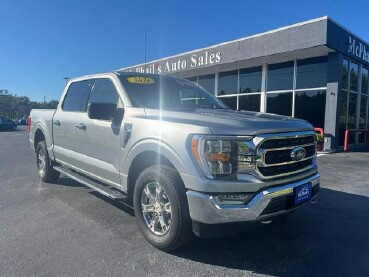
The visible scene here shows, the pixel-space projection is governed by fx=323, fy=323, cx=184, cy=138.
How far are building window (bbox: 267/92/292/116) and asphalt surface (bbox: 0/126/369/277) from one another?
9987mm

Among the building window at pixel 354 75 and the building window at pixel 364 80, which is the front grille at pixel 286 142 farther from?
the building window at pixel 364 80

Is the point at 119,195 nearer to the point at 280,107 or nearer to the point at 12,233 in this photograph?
the point at 12,233

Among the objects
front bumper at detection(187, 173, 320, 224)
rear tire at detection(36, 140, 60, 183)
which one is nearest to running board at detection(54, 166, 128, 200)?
rear tire at detection(36, 140, 60, 183)

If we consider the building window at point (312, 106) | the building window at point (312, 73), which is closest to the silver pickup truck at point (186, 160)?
the building window at point (312, 106)

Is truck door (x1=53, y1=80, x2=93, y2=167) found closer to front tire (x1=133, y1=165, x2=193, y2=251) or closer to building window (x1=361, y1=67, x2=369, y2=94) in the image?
front tire (x1=133, y1=165, x2=193, y2=251)

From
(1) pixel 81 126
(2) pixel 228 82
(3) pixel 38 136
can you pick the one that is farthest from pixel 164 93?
(2) pixel 228 82

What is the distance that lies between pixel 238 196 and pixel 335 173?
19.9 feet

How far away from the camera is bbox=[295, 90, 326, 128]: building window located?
1382 centimetres

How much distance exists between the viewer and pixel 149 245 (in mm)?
3602

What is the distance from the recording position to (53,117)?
5945mm

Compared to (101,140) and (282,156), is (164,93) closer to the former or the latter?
(101,140)

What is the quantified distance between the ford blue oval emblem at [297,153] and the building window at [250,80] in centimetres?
1323

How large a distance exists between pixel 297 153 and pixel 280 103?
12476 millimetres

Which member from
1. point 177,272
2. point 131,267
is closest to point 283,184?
point 177,272
